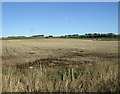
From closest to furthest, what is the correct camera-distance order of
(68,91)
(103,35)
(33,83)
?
(68,91), (33,83), (103,35)

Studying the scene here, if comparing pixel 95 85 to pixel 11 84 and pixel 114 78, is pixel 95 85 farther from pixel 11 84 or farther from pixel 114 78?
pixel 11 84

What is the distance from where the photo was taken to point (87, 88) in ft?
12.8

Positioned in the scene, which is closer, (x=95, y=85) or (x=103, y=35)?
(x=95, y=85)

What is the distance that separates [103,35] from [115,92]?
79.5 metres

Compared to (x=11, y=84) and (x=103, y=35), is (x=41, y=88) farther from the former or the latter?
(x=103, y=35)

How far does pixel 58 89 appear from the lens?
3.75 meters

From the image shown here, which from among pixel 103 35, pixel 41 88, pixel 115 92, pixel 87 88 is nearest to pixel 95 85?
pixel 87 88

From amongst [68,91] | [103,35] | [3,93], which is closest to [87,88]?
[68,91]

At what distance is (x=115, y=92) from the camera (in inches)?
150

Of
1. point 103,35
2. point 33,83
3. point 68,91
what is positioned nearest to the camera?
point 68,91

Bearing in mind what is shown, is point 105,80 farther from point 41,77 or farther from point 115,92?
point 41,77

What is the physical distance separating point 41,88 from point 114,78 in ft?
5.84

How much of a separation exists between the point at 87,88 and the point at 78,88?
23 centimetres

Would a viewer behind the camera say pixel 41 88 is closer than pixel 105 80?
Yes
